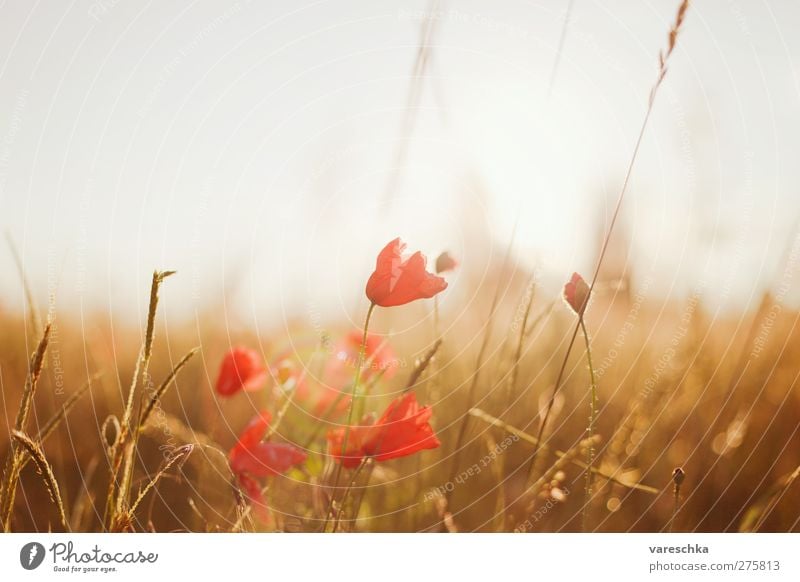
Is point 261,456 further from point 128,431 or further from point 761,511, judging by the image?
point 761,511

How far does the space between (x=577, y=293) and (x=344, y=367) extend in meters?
0.34

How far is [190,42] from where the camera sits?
84 centimetres

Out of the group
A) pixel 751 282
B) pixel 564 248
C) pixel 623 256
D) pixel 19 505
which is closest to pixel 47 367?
pixel 19 505

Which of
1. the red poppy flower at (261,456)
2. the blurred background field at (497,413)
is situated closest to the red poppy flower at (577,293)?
the blurred background field at (497,413)

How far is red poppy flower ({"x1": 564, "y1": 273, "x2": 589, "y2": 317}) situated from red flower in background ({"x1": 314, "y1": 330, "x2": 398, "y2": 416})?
9.8 inches

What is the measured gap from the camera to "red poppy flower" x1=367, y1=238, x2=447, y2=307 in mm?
627

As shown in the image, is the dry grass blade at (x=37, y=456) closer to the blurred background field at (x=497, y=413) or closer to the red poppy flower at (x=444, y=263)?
the blurred background field at (x=497, y=413)

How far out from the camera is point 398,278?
2.08 feet

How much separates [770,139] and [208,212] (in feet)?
2.88

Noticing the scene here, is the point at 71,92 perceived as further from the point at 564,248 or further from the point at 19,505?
the point at 564,248

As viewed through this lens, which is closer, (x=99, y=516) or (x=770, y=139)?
(x=99, y=516)
